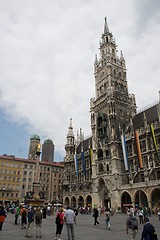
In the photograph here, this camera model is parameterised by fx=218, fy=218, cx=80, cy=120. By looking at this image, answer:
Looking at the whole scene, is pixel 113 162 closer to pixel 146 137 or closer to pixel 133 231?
pixel 146 137

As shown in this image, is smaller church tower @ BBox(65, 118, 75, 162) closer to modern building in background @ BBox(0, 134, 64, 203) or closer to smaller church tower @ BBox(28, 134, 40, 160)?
modern building in background @ BBox(0, 134, 64, 203)

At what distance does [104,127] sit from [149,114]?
39.1 feet

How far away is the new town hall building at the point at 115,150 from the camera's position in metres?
45.0

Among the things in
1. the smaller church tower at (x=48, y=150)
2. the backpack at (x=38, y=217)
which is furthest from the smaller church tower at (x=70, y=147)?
the smaller church tower at (x=48, y=150)

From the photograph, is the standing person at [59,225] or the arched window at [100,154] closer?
the standing person at [59,225]

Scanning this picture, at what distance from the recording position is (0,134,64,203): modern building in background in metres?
73.8

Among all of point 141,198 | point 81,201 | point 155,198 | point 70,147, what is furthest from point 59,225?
point 70,147

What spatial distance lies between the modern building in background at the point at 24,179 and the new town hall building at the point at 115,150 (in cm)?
1373

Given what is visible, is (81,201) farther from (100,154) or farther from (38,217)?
(38,217)

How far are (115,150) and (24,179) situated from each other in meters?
41.2

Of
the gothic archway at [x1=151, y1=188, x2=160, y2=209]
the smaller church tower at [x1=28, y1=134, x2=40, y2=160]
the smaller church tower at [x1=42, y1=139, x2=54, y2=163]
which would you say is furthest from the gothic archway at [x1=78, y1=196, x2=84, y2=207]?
the smaller church tower at [x1=42, y1=139, x2=54, y2=163]

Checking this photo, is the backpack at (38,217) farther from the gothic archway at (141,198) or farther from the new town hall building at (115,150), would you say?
the gothic archway at (141,198)

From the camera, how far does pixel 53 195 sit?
82688 mm

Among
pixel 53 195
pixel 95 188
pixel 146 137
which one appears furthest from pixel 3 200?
pixel 146 137
